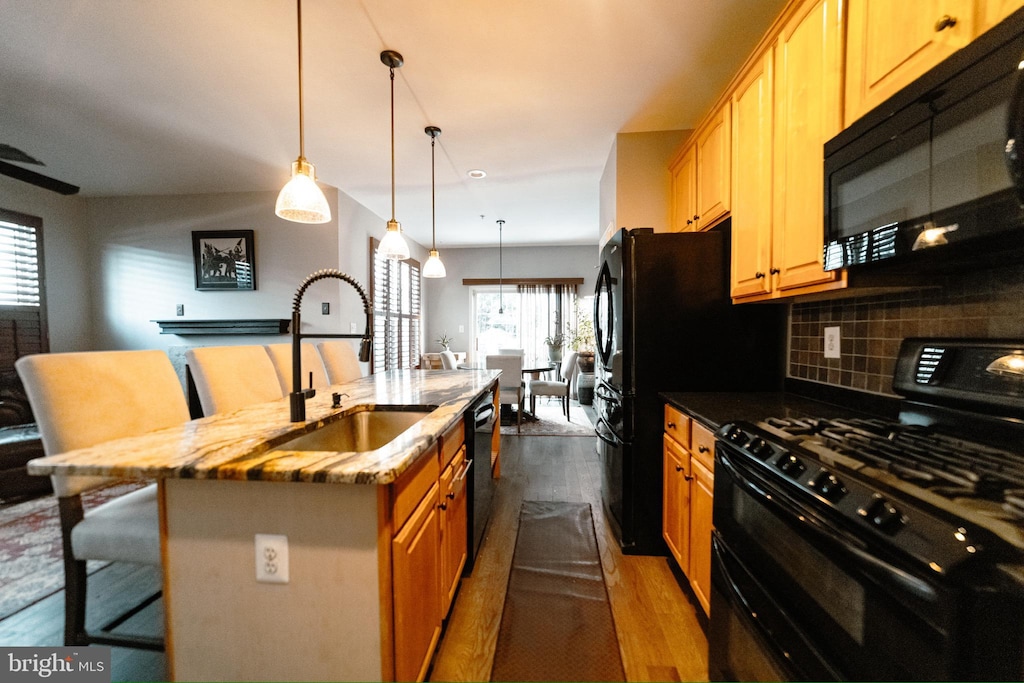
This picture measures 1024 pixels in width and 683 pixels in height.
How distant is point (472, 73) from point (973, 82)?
6.77ft

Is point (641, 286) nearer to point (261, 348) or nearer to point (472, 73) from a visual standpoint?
point (472, 73)

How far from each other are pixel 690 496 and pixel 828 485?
34.2 inches

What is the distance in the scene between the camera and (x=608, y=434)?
7.16ft

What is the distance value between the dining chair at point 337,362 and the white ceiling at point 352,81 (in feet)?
5.22

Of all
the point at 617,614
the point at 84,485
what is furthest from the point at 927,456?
the point at 84,485

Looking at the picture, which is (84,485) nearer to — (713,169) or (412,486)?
(412,486)

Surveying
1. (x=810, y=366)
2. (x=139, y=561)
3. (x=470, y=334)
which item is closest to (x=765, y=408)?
(x=810, y=366)

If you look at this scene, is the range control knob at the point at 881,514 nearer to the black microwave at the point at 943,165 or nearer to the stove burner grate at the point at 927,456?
the stove burner grate at the point at 927,456

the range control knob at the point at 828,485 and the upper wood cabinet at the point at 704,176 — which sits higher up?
the upper wood cabinet at the point at 704,176

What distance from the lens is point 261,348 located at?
2125mm

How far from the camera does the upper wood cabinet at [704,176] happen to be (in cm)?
189

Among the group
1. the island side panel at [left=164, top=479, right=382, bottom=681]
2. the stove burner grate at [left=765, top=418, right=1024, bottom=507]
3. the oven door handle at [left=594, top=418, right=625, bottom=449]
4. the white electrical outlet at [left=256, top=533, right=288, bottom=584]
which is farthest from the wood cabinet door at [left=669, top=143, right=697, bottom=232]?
the white electrical outlet at [left=256, top=533, right=288, bottom=584]

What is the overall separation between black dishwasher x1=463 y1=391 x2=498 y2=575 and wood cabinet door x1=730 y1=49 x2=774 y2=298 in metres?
1.36

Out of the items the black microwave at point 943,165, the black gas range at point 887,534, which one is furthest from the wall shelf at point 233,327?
the black microwave at point 943,165
